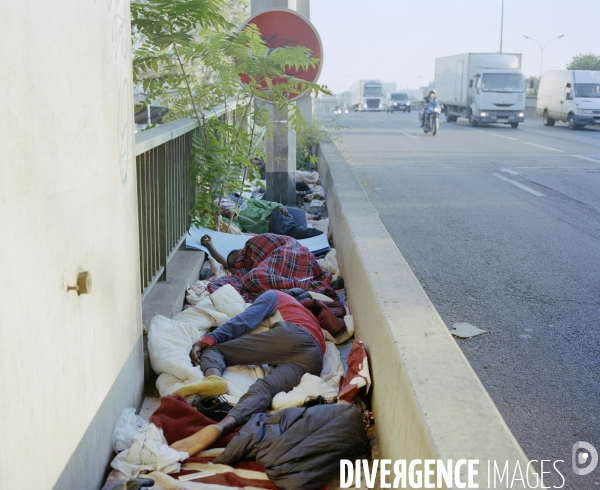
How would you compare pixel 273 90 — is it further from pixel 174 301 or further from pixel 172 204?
pixel 174 301

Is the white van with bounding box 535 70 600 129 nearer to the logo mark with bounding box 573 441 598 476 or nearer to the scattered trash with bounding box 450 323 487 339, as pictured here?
the scattered trash with bounding box 450 323 487 339

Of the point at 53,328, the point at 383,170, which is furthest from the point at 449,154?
the point at 53,328

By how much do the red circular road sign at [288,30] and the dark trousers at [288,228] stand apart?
4.27 feet

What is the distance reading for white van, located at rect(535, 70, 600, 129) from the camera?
29.5 meters

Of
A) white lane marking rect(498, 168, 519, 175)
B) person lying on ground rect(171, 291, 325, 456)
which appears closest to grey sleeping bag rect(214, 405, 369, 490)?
person lying on ground rect(171, 291, 325, 456)

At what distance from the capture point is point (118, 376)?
11.0 feet

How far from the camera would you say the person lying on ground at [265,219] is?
25.0ft

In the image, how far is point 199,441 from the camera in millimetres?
3391

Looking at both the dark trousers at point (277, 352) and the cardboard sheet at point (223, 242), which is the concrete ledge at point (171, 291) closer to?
the cardboard sheet at point (223, 242)

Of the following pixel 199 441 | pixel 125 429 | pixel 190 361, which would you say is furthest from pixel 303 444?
pixel 190 361

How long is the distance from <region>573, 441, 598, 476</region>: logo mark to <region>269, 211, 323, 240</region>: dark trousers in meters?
4.26

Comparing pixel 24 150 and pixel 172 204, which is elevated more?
pixel 24 150

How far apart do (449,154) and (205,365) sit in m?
15.7

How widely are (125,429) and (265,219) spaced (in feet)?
16.1
